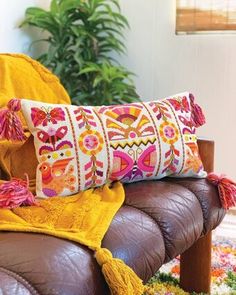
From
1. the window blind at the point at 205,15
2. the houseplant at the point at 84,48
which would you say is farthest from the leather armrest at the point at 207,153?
the window blind at the point at 205,15

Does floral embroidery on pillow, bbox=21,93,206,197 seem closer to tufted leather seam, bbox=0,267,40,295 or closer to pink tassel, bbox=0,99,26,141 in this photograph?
pink tassel, bbox=0,99,26,141

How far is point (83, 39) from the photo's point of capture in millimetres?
2270

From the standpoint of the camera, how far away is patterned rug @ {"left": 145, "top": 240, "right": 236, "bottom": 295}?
5.13 ft

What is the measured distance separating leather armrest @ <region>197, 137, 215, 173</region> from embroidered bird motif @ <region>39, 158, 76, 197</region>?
0.52 m

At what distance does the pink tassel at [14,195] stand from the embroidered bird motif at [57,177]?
5 centimetres

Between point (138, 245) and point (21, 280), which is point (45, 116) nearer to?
point (138, 245)

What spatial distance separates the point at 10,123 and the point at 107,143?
28cm

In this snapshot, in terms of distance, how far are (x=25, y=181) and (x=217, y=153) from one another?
1.29 metres

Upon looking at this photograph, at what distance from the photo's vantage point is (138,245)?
1.04 metres

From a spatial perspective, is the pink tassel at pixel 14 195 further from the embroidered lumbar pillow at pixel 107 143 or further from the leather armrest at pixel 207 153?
the leather armrest at pixel 207 153

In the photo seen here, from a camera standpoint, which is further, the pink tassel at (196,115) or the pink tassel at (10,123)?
the pink tassel at (196,115)

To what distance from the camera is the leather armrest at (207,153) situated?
5.11 ft

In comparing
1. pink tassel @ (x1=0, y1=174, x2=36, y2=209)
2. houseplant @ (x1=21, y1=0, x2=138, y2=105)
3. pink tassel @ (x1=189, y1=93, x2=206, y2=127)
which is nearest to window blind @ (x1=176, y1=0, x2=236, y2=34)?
houseplant @ (x1=21, y1=0, x2=138, y2=105)

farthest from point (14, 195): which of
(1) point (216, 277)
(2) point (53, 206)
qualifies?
(1) point (216, 277)
